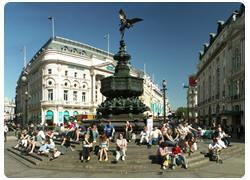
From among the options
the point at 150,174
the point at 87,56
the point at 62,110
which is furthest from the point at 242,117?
the point at 87,56

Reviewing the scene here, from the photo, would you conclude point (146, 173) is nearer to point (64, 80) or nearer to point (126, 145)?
point (126, 145)

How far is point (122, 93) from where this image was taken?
14094 mm

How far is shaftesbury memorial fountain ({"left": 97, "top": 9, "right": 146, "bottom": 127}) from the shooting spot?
44.0 ft

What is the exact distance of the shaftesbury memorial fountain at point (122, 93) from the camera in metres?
13.4

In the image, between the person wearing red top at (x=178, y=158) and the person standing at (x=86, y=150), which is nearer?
the person wearing red top at (x=178, y=158)

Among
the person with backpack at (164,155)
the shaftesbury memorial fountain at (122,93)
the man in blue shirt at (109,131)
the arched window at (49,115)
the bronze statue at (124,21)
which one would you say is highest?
the bronze statue at (124,21)

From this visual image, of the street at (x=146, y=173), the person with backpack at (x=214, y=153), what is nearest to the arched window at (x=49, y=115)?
the street at (x=146, y=173)

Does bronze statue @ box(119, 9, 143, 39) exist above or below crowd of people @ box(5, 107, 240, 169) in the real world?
above

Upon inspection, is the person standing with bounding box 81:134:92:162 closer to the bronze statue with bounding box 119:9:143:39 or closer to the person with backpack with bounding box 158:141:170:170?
the person with backpack with bounding box 158:141:170:170

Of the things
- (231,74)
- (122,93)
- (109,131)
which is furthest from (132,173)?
(231,74)

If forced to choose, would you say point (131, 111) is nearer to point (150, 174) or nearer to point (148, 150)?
point (148, 150)

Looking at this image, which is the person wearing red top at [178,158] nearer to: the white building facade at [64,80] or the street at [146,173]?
the street at [146,173]

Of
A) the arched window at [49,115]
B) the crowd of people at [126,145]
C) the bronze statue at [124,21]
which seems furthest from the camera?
the arched window at [49,115]

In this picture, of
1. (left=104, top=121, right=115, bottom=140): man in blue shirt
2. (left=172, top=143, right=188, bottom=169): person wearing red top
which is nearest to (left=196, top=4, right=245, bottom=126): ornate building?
(left=104, top=121, right=115, bottom=140): man in blue shirt
